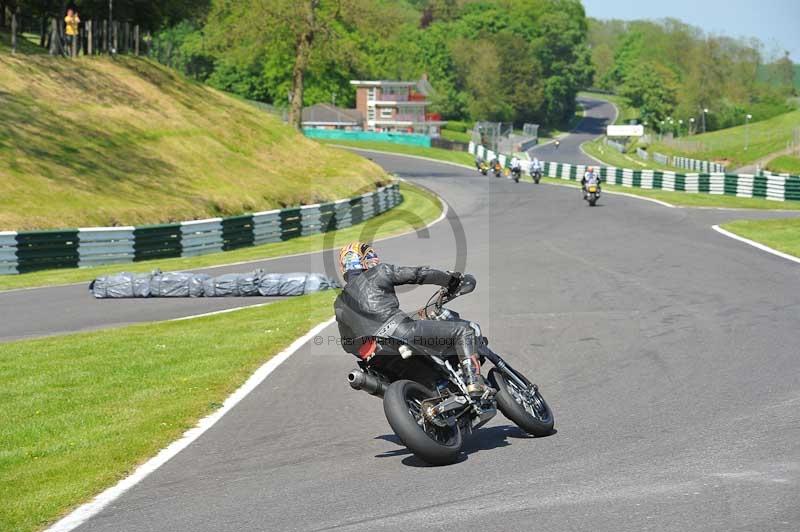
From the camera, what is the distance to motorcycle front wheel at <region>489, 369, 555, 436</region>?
27.1 ft

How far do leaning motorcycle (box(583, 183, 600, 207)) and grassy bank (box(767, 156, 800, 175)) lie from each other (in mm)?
Result: 41134

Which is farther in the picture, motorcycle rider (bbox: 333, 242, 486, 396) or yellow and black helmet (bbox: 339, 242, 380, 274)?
yellow and black helmet (bbox: 339, 242, 380, 274)

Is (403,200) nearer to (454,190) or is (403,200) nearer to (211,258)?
(454,190)

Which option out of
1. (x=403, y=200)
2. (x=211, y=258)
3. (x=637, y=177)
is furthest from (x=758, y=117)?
(x=211, y=258)

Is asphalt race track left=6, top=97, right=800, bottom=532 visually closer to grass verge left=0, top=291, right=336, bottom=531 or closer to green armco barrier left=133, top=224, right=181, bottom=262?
grass verge left=0, top=291, right=336, bottom=531

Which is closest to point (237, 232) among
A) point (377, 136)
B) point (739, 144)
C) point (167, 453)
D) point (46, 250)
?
point (46, 250)

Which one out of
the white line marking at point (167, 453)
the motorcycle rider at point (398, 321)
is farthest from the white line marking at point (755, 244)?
the motorcycle rider at point (398, 321)

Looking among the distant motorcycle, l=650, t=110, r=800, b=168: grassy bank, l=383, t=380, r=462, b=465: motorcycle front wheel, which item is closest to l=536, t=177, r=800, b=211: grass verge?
the distant motorcycle

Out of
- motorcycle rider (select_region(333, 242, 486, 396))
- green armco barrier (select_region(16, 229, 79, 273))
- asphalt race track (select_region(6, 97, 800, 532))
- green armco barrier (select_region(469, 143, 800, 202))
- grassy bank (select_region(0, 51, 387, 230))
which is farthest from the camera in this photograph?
green armco barrier (select_region(469, 143, 800, 202))

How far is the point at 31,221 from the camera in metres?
31.5

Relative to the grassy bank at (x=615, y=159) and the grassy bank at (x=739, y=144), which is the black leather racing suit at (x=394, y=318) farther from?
the grassy bank at (x=739, y=144)

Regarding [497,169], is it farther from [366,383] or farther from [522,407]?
[366,383]

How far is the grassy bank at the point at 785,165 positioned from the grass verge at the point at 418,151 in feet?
76.5

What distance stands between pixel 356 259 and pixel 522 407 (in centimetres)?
179
